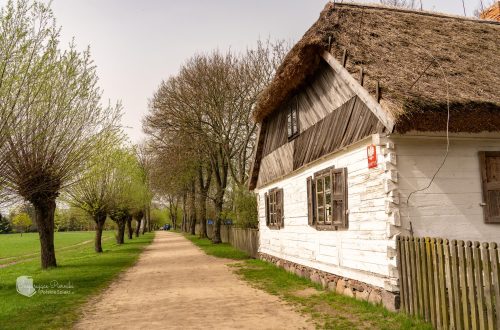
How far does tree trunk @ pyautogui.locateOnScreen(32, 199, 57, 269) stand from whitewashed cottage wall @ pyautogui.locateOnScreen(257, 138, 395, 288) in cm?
1014

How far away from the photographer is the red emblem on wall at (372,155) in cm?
797

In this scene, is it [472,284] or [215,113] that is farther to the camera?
[215,113]

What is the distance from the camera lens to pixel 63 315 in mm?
8492

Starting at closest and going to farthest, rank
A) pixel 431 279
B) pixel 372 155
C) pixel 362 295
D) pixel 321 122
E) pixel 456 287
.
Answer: pixel 456 287, pixel 431 279, pixel 372 155, pixel 362 295, pixel 321 122

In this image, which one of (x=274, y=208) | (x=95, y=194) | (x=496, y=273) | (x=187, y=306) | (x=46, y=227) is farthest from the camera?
(x=95, y=194)

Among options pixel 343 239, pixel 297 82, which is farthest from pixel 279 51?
pixel 343 239

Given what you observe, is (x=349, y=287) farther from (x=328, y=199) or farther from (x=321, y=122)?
(x=321, y=122)


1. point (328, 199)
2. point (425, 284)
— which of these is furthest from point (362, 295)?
point (328, 199)

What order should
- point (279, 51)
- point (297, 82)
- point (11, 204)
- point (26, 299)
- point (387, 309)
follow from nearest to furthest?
point (387, 309)
point (26, 299)
point (297, 82)
point (11, 204)
point (279, 51)

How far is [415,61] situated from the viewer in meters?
8.72

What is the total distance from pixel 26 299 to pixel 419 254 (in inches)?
363

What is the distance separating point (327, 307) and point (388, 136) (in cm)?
349

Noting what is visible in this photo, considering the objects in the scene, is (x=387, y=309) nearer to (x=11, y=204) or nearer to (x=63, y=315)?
(x=63, y=315)

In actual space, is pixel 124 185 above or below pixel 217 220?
above
